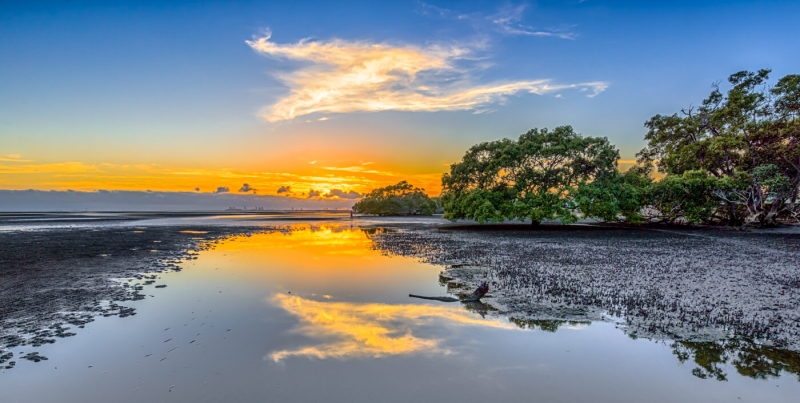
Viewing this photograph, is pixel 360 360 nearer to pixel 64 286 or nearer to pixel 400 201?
pixel 64 286

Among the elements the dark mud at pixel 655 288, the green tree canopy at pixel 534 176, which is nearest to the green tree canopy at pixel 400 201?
the green tree canopy at pixel 534 176

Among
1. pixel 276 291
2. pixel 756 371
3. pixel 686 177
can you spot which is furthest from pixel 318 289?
pixel 686 177

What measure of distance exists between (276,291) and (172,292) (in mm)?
3237

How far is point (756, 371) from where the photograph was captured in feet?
20.8

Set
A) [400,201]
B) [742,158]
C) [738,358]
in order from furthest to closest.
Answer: [400,201], [742,158], [738,358]

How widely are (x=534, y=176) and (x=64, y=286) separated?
38.8m

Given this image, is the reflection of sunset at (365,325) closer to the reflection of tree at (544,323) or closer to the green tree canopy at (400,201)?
the reflection of tree at (544,323)

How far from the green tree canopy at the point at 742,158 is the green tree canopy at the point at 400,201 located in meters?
70.2

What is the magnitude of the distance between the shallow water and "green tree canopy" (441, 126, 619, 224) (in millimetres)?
29750

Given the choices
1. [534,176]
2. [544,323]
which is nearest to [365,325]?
[544,323]

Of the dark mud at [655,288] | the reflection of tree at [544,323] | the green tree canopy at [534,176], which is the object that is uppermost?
the green tree canopy at [534,176]

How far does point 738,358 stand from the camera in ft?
22.4

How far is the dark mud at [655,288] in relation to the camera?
8.45 meters

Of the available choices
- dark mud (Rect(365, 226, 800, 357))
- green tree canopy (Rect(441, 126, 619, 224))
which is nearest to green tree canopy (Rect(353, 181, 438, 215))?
green tree canopy (Rect(441, 126, 619, 224))
